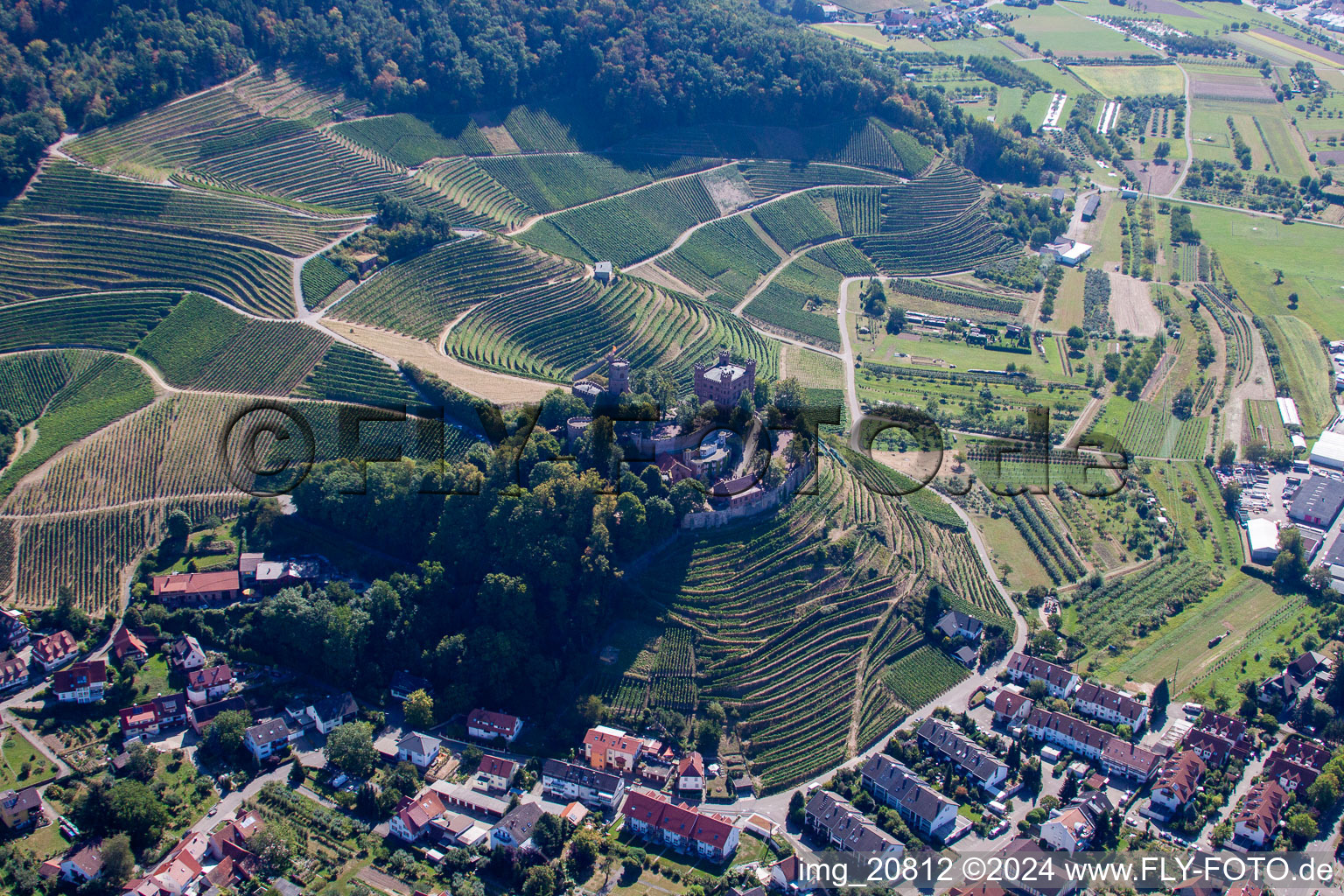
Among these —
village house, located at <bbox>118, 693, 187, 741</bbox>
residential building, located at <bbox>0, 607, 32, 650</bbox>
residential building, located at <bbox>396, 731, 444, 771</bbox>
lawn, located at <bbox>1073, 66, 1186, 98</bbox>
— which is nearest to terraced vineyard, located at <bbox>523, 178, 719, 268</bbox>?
residential building, located at <bbox>0, 607, 32, 650</bbox>

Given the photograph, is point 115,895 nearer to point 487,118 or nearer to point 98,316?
point 98,316

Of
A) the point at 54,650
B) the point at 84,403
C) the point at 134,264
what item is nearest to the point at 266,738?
the point at 54,650

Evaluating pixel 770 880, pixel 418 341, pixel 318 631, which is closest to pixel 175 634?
pixel 318 631

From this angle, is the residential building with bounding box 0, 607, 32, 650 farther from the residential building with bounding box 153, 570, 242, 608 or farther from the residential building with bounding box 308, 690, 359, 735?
the residential building with bounding box 308, 690, 359, 735

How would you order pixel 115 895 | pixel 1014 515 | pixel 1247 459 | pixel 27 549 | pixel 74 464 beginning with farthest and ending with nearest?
pixel 1247 459 < pixel 1014 515 < pixel 74 464 < pixel 27 549 < pixel 115 895

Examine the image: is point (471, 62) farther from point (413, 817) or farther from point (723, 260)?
point (413, 817)

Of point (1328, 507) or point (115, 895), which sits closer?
point (115, 895)
